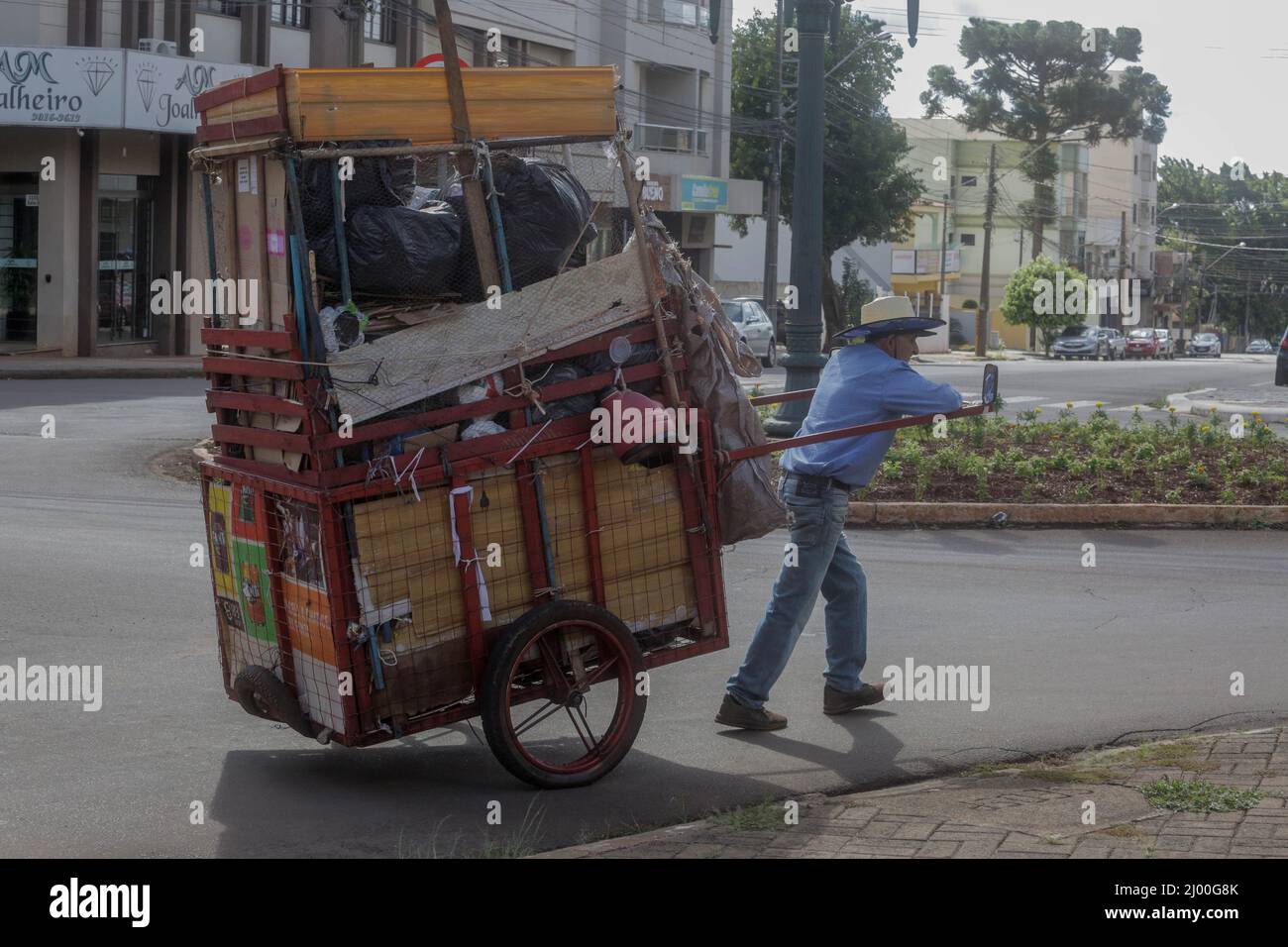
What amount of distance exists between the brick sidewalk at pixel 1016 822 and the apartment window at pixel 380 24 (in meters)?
31.7

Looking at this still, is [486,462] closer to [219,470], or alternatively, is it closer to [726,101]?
[219,470]

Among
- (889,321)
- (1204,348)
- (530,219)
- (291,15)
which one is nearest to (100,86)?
(291,15)

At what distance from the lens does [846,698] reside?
7.01m

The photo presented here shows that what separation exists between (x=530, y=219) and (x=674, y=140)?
40.9 m

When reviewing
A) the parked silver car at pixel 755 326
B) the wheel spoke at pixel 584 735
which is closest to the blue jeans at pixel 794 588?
the wheel spoke at pixel 584 735

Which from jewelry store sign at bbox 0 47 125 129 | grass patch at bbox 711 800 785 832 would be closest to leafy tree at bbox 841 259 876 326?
jewelry store sign at bbox 0 47 125 129

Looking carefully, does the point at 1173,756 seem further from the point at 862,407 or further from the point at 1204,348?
the point at 1204,348

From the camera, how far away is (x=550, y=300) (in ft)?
19.0

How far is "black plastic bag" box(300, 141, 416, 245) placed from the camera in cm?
554

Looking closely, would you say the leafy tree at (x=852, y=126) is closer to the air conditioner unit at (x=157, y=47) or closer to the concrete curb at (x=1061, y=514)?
the air conditioner unit at (x=157, y=47)

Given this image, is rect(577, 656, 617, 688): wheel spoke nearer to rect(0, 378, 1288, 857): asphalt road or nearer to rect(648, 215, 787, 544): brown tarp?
rect(0, 378, 1288, 857): asphalt road

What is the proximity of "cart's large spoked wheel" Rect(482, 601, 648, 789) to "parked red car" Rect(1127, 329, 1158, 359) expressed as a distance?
67.4 metres

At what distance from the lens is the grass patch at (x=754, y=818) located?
16.9ft

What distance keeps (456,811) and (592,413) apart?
1.49m
